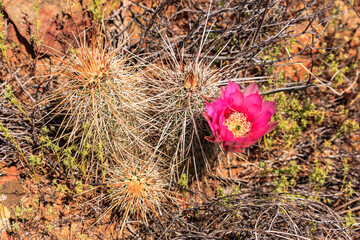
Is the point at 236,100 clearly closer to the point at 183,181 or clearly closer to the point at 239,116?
the point at 239,116

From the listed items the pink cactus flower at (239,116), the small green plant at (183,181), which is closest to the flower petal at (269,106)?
the pink cactus flower at (239,116)

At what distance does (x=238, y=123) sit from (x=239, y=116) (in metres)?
0.05

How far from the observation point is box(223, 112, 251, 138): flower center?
6.53ft

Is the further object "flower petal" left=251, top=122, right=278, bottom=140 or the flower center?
the flower center

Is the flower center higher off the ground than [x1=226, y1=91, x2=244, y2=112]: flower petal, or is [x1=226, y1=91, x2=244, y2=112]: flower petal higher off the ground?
[x1=226, y1=91, x2=244, y2=112]: flower petal

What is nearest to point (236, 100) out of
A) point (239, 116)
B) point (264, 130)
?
point (239, 116)

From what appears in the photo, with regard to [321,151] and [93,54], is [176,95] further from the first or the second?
[321,151]

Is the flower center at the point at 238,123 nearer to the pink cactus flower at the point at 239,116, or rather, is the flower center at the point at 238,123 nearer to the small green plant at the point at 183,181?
the pink cactus flower at the point at 239,116

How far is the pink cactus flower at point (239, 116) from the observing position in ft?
5.94

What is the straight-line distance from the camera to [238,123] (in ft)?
6.61

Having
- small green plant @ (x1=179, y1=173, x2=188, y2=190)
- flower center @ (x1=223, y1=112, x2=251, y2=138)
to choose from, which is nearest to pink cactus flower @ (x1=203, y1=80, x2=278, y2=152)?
flower center @ (x1=223, y1=112, x2=251, y2=138)

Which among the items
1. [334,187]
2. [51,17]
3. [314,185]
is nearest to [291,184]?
[314,185]

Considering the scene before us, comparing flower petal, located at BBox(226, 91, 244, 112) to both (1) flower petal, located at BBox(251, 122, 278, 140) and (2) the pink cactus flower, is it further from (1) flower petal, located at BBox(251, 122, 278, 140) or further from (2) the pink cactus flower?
(1) flower petal, located at BBox(251, 122, 278, 140)

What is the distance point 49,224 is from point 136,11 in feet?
6.56
